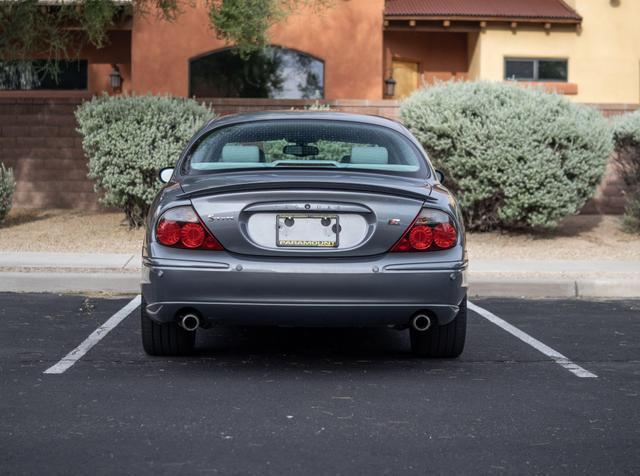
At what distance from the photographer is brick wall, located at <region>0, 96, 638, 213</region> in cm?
1808

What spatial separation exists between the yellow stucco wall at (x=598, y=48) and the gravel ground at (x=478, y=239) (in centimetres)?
764

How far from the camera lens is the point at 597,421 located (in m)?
5.68

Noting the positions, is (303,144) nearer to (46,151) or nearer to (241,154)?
(241,154)

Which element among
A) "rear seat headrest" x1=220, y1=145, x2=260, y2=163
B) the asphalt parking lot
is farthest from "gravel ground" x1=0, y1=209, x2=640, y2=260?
"rear seat headrest" x1=220, y1=145, x2=260, y2=163

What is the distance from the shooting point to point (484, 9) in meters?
23.7

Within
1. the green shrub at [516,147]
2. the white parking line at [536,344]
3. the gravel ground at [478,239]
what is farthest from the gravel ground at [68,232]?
the white parking line at [536,344]

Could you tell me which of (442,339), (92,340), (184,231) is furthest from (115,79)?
(184,231)

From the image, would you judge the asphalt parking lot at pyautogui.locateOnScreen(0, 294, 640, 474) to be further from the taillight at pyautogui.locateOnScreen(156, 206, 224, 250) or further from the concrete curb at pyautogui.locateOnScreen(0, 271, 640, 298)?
the concrete curb at pyautogui.locateOnScreen(0, 271, 640, 298)

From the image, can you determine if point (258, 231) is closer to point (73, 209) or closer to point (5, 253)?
point (5, 253)

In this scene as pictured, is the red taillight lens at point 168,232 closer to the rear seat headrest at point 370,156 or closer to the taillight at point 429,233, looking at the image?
the taillight at point 429,233

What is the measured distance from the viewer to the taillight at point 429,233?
21.3 feet

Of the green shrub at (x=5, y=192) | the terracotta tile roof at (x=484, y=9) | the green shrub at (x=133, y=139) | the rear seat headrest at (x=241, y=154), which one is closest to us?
the rear seat headrest at (x=241, y=154)

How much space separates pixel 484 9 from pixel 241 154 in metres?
17.4

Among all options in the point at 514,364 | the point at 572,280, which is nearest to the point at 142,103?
the point at 572,280
